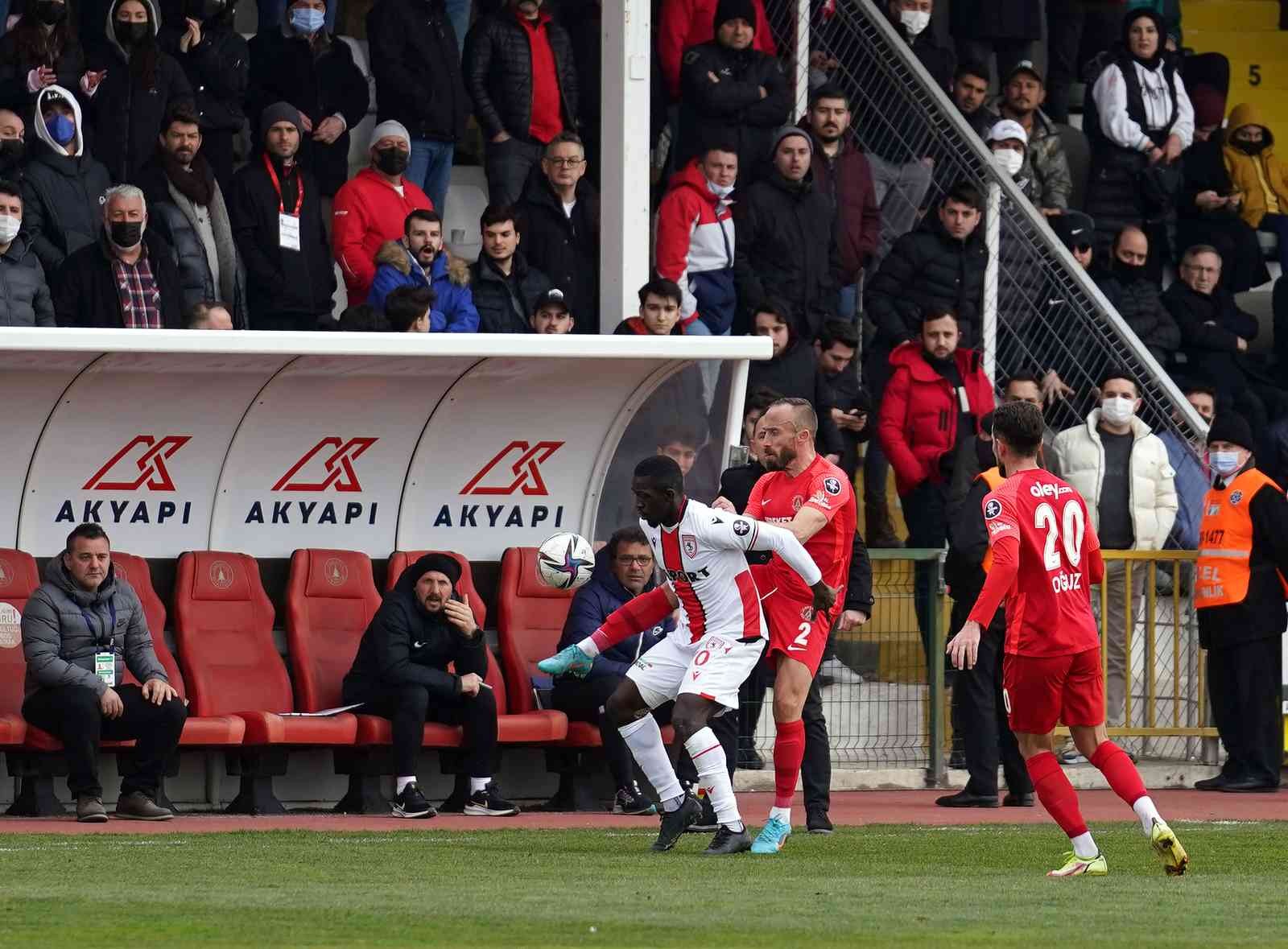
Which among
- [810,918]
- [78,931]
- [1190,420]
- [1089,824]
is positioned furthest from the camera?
[1190,420]

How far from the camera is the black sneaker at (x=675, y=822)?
10305 millimetres

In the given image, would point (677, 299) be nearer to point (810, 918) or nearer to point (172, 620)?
point (172, 620)

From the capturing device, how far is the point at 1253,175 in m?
19.7

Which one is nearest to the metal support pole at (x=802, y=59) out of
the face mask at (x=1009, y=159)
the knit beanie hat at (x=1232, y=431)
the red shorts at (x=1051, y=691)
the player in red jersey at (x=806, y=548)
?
the face mask at (x=1009, y=159)

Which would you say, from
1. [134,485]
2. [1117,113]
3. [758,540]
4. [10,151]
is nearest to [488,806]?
[134,485]

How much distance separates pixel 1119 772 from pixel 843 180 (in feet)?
24.4

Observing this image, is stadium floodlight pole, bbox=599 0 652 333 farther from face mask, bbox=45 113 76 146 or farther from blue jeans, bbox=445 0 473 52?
face mask, bbox=45 113 76 146

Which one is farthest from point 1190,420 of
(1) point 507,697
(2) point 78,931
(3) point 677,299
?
(2) point 78,931

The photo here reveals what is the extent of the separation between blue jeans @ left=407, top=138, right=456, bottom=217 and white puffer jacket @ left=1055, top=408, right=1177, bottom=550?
4187mm

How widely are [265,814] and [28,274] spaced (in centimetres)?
304

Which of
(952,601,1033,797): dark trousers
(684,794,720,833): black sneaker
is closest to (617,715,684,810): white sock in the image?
(684,794,720,833): black sneaker

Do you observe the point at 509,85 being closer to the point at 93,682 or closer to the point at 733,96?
the point at 733,96

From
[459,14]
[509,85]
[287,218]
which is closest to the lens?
[287,218]

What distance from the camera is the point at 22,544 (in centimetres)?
1305
